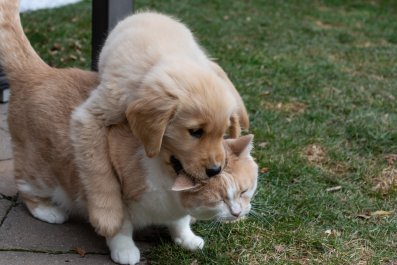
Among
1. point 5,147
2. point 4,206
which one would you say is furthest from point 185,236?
point 5,147

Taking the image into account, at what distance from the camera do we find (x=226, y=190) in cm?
273

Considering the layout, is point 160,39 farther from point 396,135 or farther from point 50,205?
point 396,135

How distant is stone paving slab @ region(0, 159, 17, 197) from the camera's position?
3.60 m

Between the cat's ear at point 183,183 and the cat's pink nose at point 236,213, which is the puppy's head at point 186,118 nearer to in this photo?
the cat's ear at point 183,183

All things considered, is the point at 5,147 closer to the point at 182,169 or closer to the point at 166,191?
the point at 166,191

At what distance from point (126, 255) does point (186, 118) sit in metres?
0.84

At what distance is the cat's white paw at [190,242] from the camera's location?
3119 mm

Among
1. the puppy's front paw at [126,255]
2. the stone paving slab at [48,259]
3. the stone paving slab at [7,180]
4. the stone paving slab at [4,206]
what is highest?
the puppy's front paw at [126,255]

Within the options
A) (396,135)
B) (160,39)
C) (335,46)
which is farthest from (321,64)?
(160,39)

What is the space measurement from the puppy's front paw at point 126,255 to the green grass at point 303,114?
0.12 meters

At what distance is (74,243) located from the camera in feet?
10.4

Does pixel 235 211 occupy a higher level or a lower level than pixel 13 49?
lower

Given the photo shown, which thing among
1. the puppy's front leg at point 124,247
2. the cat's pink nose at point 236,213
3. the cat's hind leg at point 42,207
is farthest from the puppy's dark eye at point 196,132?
the cat's hind leg at point 42,207

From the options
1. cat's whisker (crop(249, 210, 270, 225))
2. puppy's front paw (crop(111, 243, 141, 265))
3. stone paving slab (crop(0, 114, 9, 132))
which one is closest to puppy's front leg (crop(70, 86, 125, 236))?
puppy's front paw (crop(111, 243, 141, 265))
